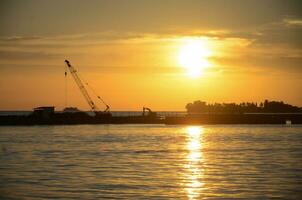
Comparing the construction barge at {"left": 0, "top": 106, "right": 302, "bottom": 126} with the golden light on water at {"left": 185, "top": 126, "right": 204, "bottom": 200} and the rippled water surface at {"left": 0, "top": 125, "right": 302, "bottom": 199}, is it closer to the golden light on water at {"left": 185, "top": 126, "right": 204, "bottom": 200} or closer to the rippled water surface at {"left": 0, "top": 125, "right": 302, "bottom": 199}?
the rippled water surface at {"left": 0, "top": 125, "right": 302, "bottom": 199}

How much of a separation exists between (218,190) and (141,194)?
13.6 feet

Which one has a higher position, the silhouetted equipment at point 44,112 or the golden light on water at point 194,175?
the silhouetted equipment at point 44,112

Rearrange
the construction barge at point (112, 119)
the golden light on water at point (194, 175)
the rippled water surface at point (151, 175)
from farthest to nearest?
the construction barge at point (112, 119)
the golden light on water at point (194, 175)
the rippled water surface at point (151, 175)

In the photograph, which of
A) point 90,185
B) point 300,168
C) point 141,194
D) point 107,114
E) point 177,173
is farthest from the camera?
point 107,114

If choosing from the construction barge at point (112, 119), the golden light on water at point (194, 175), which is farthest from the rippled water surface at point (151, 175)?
the construction barge at point (112, 119)

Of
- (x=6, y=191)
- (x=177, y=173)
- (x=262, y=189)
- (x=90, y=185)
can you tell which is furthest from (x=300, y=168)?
(x=6, y=191)

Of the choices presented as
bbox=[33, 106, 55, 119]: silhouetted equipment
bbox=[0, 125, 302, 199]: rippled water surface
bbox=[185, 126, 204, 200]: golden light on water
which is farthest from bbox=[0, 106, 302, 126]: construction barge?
bbox=[185, 126, 204, 200]: golden light on water

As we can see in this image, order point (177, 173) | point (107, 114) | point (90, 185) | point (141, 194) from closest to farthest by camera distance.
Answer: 1. point (141, 194)
2. point (90, 185)
3. point (177, 173)
4. point (107, 114)

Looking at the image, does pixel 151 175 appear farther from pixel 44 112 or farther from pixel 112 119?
pixel 112 119

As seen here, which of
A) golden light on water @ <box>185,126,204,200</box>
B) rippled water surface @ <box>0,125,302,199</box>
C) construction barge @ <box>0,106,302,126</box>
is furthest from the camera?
construction barge @ <box>0,106,302,126</box>

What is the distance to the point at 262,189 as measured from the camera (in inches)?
1256

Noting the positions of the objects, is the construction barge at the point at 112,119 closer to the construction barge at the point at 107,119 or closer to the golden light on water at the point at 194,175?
the construction barge at the point at 107,119

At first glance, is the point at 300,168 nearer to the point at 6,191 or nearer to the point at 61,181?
the point at 61,181

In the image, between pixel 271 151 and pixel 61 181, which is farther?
pixel 271 151
